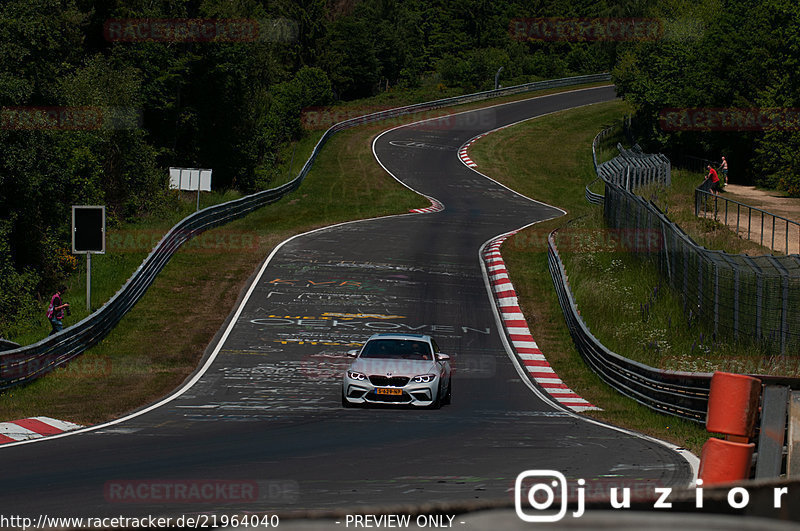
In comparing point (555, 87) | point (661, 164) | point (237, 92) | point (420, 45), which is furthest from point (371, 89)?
point (661, 164)

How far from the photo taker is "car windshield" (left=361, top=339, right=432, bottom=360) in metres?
18.5

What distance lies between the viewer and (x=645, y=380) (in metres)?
18.4

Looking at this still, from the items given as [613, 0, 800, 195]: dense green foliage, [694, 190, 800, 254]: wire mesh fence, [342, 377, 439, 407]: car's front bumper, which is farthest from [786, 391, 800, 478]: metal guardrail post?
[613, 0, 800, 195]: dense green foliage

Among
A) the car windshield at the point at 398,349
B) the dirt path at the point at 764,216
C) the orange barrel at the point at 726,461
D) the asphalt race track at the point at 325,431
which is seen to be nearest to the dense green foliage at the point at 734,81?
the dirt path at the point at 764,216

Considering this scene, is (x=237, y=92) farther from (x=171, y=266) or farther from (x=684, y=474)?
(x=684, y=474)

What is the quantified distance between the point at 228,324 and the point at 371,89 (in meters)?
114

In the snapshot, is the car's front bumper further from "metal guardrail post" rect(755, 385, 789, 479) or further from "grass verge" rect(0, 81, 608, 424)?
"metal guardrail post" rect(755, 385, 789, 479)

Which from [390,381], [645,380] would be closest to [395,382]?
[390,381]

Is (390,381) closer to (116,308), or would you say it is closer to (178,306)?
(116,308)

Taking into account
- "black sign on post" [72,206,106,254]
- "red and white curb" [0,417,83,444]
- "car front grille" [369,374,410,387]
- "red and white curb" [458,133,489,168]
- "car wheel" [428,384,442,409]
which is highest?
"red and white curb" [458,133,489,168]

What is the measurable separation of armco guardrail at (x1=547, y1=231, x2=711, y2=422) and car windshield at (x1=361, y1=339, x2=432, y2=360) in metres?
4.34

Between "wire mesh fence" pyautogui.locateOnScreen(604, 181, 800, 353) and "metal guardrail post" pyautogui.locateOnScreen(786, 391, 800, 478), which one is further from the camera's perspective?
"wire mesh fence" pyautogui.locateOnScreen(604, 181, 800, 353)

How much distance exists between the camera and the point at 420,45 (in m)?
159

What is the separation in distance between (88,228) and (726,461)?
21.4 metres
